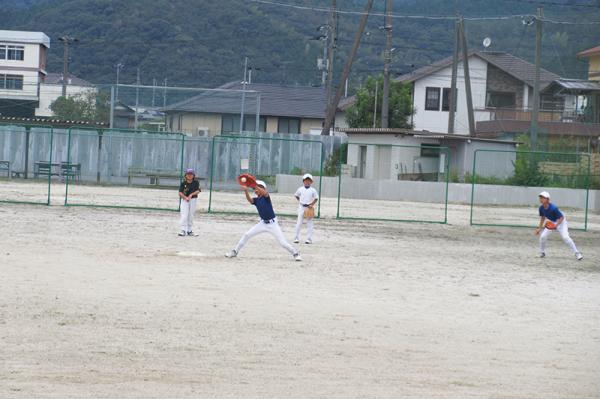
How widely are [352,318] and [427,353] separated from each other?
2.22 meters

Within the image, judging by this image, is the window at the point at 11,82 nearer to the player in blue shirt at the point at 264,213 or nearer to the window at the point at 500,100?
the window at the point at 500,100

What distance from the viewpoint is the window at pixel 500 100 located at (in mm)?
68500

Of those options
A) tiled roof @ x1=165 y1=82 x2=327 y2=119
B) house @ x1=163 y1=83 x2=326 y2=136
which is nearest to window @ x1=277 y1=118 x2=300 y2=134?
house @ x1=163 y1=83 x2=326 y2=136

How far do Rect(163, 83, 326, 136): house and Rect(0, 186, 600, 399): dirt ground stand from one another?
99.0 ft

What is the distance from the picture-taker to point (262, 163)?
4462 cm

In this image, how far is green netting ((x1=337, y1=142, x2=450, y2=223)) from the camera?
114 feet

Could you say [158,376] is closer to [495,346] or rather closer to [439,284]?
[495,346]

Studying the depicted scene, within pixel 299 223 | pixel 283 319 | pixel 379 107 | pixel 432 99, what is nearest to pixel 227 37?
pixel 432 99

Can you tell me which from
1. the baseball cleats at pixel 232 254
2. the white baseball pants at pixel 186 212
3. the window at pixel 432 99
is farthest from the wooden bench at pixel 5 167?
the window at pixel 432 99

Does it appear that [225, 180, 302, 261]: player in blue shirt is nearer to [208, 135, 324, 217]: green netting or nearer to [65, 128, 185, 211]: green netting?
[208, 135, 324, 217]: green netting

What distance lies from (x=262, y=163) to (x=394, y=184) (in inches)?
247

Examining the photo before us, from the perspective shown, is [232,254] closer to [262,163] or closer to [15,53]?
[262,163]

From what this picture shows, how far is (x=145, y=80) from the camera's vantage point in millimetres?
105375

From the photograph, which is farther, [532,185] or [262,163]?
[262,163]
